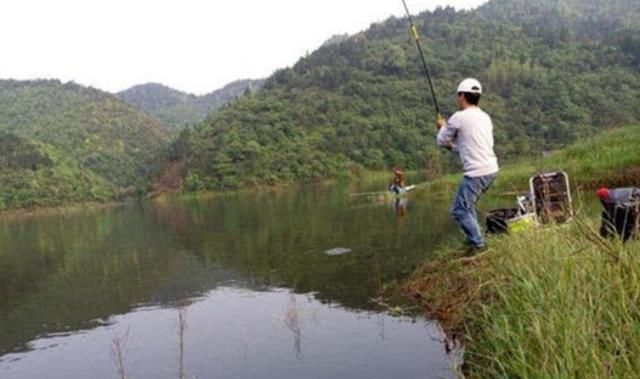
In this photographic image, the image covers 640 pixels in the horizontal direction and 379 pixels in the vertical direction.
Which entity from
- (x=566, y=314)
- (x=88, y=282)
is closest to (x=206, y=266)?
(x=88, y=282)

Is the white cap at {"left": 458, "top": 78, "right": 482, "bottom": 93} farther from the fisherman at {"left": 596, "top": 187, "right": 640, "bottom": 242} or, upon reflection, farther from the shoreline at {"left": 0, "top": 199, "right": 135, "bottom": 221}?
the shoreline at {"left": 0, "top": 199, "right": 135, "bottom": 221}

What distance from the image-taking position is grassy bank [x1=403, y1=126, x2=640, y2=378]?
15.3 ft

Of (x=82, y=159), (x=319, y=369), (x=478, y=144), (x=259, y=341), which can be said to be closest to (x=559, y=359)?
(x=319, y=369)

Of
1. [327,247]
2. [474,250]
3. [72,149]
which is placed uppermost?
[72,149]

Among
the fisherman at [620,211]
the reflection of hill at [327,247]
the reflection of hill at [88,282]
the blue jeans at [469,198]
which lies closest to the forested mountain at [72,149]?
the reflection of hill at [88,282]

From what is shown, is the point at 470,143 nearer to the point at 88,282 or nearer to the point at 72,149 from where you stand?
the point at 88,282

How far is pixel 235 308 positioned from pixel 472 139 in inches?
240

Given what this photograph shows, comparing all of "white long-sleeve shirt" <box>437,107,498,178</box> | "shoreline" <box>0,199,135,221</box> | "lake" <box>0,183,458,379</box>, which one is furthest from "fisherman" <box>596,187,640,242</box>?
"shoreline" <box>0,199,135,221</box>

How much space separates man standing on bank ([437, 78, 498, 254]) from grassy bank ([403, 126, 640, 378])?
665mm

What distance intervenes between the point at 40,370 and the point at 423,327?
18.4 feet

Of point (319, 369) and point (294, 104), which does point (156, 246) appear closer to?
point (319, 369)

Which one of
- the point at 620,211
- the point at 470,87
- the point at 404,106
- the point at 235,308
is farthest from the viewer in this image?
the point at 404,106

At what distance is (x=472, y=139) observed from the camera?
9.30 m

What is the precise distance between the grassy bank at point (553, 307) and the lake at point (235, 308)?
1.13 meters
